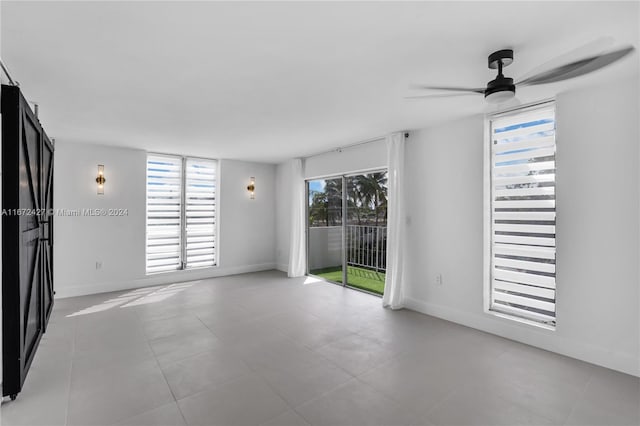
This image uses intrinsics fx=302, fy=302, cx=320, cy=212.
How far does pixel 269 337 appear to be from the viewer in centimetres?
334

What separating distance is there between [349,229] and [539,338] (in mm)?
3205

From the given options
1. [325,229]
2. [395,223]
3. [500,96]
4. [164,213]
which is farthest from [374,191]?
[164,213]

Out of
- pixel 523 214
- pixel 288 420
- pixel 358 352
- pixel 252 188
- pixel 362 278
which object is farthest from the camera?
pixel 252 188

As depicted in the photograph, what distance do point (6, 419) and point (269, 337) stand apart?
6.65ft

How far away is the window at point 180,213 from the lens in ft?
19.0

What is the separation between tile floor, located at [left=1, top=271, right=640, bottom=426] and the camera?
2.06m

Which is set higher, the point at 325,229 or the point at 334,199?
the point at 334,199

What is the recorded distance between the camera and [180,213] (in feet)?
20.0

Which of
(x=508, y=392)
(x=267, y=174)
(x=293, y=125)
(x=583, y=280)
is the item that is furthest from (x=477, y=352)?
(x=267, y=174)

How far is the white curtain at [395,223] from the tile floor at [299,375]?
39 centimetres

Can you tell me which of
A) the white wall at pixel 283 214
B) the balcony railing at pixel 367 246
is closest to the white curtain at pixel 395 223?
the balcony railing at pixel 367 246

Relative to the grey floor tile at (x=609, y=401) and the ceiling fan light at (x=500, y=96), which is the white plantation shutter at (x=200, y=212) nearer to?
the ceiling fan light at (x=500, y=96)

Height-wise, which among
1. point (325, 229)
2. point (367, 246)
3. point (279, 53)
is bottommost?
point (367, 246)

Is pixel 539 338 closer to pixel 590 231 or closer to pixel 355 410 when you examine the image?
pixel 590 231
